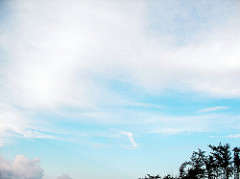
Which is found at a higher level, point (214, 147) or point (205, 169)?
point (214, 147)

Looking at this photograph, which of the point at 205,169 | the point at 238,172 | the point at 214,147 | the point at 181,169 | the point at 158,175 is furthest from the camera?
the point at 158,175

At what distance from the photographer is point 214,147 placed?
152 ft

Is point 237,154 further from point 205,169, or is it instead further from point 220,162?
point 205,169

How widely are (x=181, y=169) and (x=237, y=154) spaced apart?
16054 mm

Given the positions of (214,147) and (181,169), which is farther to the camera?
(181,169)

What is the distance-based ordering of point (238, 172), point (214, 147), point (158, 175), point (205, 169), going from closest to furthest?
point (238, 172), point (214, 147), point (205, 169), point (158, 175)

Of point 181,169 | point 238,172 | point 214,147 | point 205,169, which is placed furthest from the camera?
point 181,169

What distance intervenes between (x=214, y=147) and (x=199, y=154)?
8.61m

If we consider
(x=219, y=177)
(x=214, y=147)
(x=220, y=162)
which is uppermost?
(x=214, y=147)

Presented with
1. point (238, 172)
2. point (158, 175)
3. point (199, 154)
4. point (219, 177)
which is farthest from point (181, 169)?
point (158, 175)

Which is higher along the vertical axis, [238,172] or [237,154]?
[237,154]

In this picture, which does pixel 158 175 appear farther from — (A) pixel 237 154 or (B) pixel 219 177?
(A) pixel 237 154

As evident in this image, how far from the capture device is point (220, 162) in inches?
1789

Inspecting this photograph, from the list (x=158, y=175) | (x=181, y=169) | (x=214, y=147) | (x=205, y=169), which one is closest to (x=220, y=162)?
(x=214, y=147)
